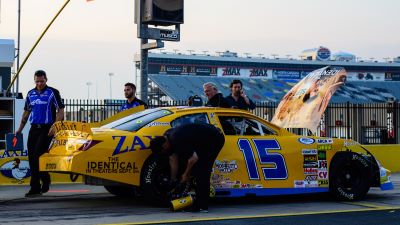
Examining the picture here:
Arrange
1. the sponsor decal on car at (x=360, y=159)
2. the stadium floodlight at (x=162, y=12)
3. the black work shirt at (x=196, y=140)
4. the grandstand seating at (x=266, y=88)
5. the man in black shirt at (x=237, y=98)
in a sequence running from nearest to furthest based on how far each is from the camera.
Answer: the black work shirt at (x=196, y=140) → the sponsor decal on car at (x=360, y=159) → the man in black shirt at (x=237, y=98) → the stadium floodlight at (x=162, y=12) → the grandstand seating at (x=266, y=88)

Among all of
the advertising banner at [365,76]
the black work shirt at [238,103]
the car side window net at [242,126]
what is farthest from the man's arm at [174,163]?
the advertising banner at [365,76]

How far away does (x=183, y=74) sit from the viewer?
11525 centimetres

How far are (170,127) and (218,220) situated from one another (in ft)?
5.68

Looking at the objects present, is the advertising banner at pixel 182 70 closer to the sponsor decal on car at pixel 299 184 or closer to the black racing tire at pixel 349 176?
the black racing tire at pixel 349 176

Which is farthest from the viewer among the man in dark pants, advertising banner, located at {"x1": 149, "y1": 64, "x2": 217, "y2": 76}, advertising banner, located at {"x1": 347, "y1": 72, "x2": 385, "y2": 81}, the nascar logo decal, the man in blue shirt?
advertising banner, located at {"x1": 347, "y1": 72, "x2": 385, "y2": 81}

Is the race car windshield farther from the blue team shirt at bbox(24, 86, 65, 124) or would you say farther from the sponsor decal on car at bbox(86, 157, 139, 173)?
the blue team shirt at bbox(24, 86, 65, 124)

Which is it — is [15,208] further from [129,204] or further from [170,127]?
[170,127]

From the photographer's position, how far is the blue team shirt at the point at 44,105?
9750mm

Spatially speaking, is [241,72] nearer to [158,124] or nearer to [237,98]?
[237,98]

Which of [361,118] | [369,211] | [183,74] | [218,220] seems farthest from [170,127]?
[183,74]

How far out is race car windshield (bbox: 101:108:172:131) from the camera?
8761mm

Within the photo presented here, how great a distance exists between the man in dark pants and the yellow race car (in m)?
0.84

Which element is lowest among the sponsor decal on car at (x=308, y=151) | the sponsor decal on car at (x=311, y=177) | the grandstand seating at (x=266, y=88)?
the sponsor decal on car at (x=311, y=177)

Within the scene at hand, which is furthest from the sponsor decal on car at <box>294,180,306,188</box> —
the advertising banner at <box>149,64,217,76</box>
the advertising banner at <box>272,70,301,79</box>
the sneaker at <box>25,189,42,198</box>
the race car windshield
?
the advertising banner at <box>272,70,301,79</box>
